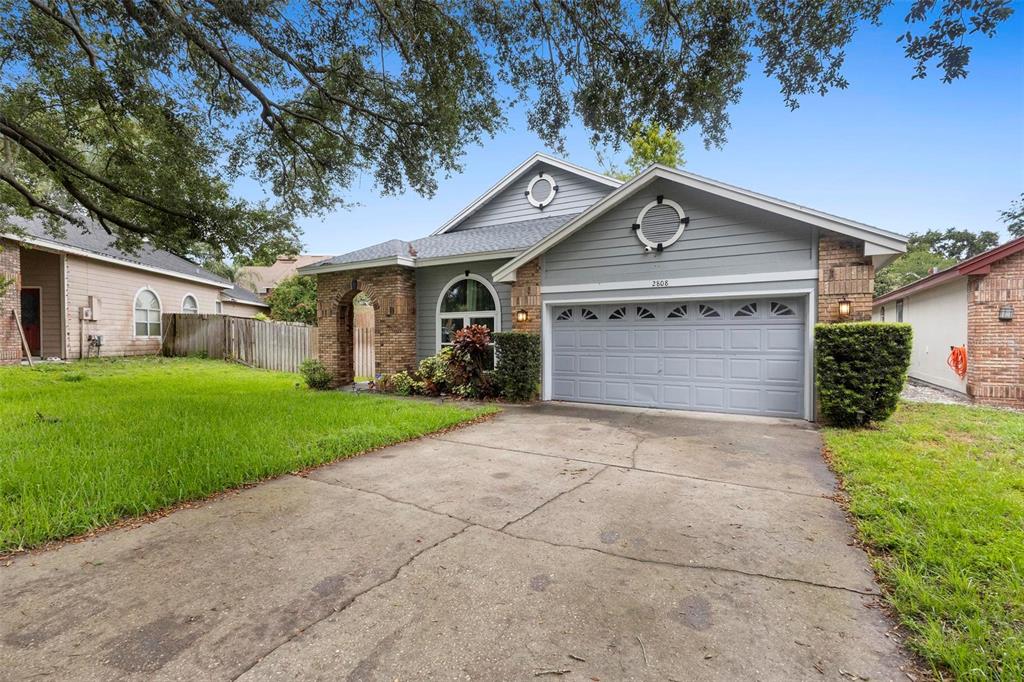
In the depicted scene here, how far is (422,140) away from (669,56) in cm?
424

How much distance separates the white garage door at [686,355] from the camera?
7.80m

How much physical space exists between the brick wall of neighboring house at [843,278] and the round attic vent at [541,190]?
7576mm

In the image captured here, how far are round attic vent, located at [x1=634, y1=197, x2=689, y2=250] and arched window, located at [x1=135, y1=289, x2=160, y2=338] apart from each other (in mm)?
18323

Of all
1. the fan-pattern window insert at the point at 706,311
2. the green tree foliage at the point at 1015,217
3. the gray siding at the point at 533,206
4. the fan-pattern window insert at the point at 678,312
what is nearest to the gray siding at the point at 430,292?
the gray siding at the point at 533,206

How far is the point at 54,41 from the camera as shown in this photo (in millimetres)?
6820

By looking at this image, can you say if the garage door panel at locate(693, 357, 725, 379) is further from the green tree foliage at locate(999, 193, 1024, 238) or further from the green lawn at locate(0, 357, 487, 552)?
the green tree foliage at locate(999, 193, 1024, 238)

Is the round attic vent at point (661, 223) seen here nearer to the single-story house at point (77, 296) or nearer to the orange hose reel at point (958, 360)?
the orange hose reel at point (958, 360)

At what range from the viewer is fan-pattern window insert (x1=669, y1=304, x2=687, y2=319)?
338 inches

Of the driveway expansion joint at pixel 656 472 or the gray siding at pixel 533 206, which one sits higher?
the gray siding at pixel 533 206

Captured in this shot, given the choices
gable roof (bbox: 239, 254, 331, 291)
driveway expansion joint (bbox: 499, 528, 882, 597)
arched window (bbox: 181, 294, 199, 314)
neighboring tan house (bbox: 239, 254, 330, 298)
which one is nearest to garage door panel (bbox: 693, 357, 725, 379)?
driveway expansion joint (bbox: 499, 528, 882, 597)

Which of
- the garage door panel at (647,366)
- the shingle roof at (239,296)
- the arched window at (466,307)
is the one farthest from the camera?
the shingle roof at (239,296)

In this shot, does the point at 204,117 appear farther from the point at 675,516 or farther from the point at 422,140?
the point at 675,516

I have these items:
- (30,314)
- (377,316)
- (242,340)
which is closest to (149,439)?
(377,316)

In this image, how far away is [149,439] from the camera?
5297 millimetres
